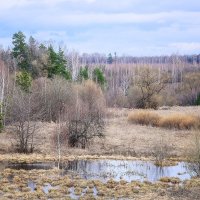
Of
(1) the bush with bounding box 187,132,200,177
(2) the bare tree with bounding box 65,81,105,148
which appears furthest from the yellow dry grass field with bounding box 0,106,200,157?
(1) the bush with bounding box 187,132,200,177

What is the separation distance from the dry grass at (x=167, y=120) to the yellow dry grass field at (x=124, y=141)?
99cm

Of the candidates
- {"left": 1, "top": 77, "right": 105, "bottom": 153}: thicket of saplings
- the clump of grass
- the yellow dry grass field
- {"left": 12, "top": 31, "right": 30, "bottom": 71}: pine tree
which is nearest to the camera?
{"left": 1, "top": 77, "right": 105, "bottom": 153}: thicket of saplings

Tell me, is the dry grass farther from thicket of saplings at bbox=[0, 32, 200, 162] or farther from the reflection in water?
the reflection in water

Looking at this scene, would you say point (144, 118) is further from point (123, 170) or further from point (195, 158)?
point (195, 158)

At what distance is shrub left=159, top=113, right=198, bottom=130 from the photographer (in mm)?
51831

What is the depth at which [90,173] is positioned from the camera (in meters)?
30.3

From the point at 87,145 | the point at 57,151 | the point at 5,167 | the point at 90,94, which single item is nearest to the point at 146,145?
the point at 87,145

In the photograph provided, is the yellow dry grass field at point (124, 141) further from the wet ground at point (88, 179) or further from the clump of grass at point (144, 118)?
the wet ground at point (88, 179)

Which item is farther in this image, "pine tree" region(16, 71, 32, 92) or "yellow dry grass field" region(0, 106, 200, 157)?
"pine tree" region(16, 71, 32, 92)

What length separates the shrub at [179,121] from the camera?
170 feet

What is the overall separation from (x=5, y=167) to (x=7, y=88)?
65.1ft

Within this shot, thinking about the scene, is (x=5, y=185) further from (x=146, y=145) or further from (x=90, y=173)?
(x=146, y=145)

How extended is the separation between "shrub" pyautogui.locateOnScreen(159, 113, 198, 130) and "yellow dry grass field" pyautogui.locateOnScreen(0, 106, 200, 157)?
2.98 ft

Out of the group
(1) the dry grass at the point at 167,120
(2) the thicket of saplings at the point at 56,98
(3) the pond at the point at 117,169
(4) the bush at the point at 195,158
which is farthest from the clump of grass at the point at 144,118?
(4) the bush at the point at 195,158
